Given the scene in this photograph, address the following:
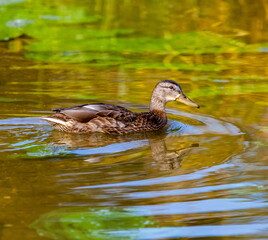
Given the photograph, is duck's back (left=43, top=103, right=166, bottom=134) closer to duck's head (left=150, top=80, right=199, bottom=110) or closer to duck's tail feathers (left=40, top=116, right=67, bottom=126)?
duck's tail feathers (left=40, top=116, right=67, bottom=126)

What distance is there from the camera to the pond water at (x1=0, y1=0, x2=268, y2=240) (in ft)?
17.2

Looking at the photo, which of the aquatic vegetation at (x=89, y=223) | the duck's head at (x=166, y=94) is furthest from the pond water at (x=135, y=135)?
the duck's head at (x=166, y=94)

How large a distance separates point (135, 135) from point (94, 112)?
1.76 feet

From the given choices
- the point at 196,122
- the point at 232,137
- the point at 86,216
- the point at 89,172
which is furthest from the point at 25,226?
the point at 196,122

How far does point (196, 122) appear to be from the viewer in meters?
8.44

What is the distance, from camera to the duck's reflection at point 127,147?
686 centimetres

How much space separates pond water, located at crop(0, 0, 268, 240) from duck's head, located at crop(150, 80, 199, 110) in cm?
25

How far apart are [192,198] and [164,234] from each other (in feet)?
2.54

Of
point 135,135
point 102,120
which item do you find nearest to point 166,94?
point 135,135

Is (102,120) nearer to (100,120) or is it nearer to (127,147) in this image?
(100,120)

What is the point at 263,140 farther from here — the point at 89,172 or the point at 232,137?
the point at 89,172

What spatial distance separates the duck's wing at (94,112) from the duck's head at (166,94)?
0.63 metres

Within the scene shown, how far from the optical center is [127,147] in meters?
7.41

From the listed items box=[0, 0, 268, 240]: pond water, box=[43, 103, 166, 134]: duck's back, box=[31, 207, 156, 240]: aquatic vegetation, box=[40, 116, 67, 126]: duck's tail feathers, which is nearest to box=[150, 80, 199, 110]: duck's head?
box=[0, 0, 268, 240]: pond water
